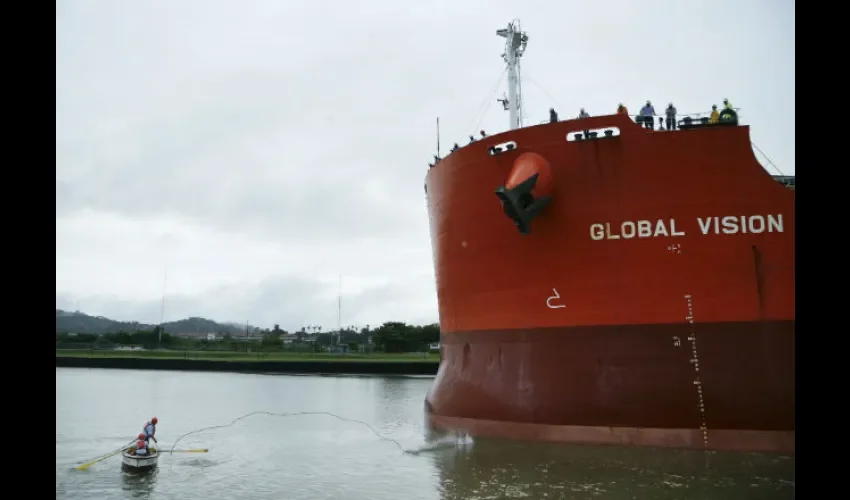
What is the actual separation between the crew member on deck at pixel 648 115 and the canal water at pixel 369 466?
5.52 metres

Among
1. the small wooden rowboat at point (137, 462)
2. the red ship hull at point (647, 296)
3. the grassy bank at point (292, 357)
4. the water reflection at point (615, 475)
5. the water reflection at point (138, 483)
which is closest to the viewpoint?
the water reflection at point (615, 475)

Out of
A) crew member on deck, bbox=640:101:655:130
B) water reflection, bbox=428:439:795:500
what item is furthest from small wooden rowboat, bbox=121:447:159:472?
crew member on deck, bbox=640:101:655:130

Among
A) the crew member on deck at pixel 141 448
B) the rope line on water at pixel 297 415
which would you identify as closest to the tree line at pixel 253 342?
the rope line on water at pixel 297 415

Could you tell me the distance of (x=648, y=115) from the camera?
37.3ft

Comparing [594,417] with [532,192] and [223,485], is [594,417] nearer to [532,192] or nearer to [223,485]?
[532,192]

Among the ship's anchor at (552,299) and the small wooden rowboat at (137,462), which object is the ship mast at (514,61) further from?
the small wooden rowboat at (137,462)

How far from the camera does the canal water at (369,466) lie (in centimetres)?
938

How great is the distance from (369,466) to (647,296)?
598 cm

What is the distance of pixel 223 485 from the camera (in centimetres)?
1094

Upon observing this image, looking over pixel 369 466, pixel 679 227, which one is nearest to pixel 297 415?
pixel 369 466

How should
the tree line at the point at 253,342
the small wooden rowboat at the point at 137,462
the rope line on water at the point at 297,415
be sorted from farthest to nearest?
the tree line at the point at 253,342
the rope line on water at the point at 297,415
the small wooden rowboat at the point at 137,462

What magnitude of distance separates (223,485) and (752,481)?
8374mm

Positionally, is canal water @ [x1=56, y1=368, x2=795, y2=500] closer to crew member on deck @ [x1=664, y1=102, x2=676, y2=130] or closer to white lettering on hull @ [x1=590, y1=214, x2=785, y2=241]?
white lettering on hull @ [x1=590, y1=214, x2=785, y2=241]
